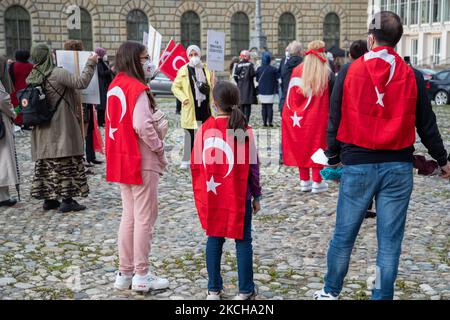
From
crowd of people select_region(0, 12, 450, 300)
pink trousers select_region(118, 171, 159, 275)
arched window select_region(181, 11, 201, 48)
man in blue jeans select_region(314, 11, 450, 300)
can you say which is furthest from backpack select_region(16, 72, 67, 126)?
arched window select_region(181, 11, 201, 48)

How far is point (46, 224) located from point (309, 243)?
9.01 feet

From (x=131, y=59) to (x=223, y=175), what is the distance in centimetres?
107

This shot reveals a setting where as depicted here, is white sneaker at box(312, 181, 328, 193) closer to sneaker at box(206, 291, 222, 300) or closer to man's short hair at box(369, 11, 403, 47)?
sneaker at box(206, 291, 222, 300)

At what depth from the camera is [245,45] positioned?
4066cm

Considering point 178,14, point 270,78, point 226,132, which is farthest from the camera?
point 178,14

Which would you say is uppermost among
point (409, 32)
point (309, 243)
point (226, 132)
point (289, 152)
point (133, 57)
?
point (409, 32)

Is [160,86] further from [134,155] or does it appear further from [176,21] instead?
[134,155]

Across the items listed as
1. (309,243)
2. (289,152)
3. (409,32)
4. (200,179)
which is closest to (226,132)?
(200,179)

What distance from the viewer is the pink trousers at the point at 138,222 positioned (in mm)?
4211

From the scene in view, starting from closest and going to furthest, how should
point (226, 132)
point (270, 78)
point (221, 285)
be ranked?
point (226, 132)
point (221, 285)
point (270, 78)

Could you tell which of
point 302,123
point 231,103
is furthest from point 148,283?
point 302,123

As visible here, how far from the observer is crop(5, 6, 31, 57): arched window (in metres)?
35.4

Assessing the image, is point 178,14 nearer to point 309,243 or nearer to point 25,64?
point 25,64

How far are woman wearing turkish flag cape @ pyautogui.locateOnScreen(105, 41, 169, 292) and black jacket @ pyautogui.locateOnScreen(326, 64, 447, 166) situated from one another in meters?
1.29
